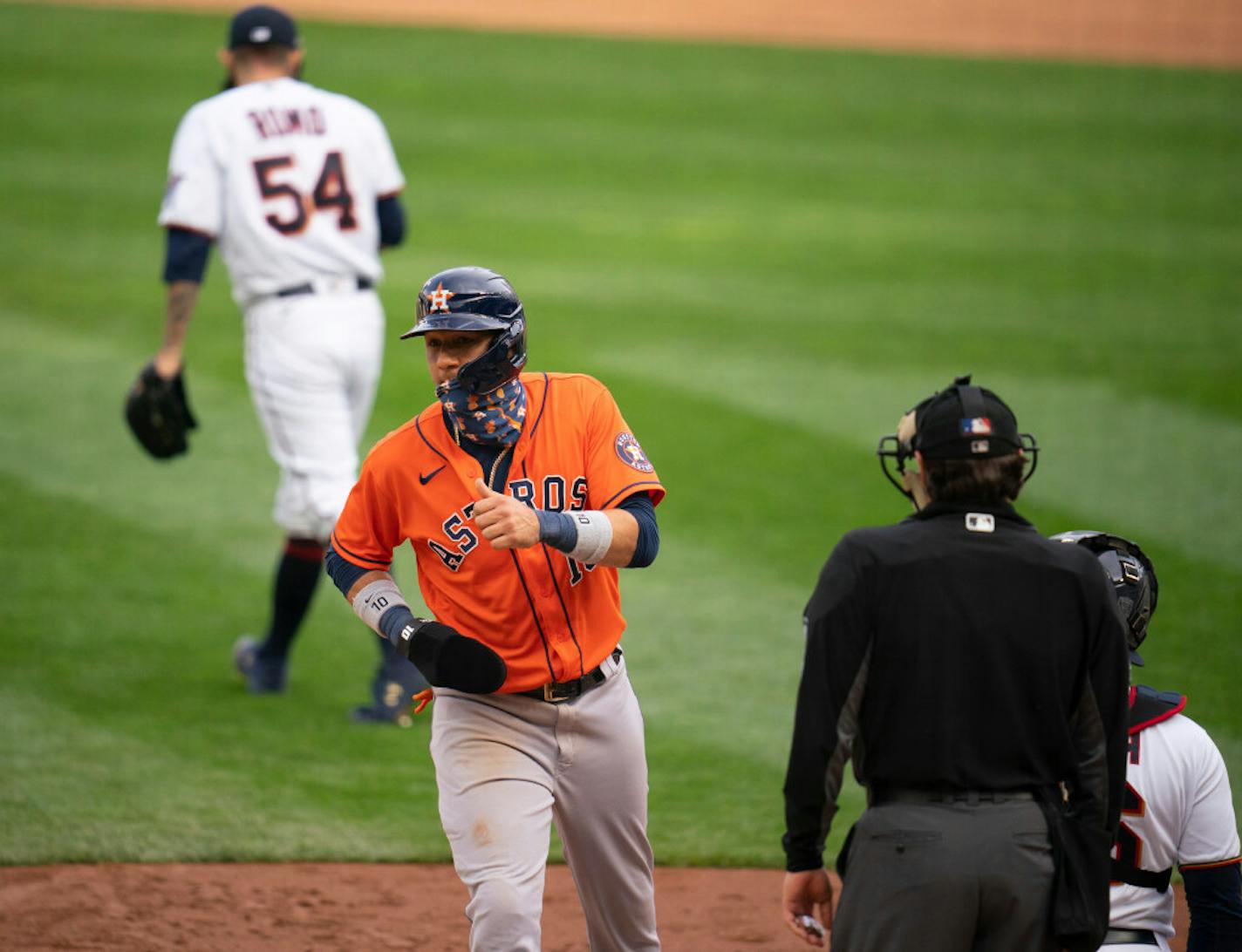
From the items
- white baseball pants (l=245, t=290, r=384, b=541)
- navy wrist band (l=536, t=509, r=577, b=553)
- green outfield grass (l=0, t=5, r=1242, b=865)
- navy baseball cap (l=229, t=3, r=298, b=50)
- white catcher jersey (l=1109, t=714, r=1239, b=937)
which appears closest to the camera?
white catcher jersey (l=1109, t=714, r=1239, b=937)

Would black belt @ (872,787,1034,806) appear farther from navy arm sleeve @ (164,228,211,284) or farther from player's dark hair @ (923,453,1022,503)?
navy arm sleeve @ (164,228,211,284)

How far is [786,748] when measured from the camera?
5875mm

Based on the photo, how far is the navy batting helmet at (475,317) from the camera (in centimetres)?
360

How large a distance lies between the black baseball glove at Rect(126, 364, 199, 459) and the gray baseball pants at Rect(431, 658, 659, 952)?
2.99 meters

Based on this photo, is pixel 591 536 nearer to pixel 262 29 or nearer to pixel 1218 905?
pixel 1218 905

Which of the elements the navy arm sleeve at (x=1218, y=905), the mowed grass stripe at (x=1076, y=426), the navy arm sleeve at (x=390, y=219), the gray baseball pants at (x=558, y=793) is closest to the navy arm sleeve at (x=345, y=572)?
the gray baseball pants at (x=558, y=793)

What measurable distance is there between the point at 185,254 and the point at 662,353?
534 centimetres

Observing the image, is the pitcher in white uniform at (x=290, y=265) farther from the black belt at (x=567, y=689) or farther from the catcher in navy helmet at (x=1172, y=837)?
the catcher in navy helmet at (x=1172, y=837)

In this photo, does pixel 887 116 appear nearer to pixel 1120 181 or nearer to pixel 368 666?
pixel 1120 181

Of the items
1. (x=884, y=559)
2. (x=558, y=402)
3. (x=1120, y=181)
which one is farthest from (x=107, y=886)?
(x=1120, y=181)

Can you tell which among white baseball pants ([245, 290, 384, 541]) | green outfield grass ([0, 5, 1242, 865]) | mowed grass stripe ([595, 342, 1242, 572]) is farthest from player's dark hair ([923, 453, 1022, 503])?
mowed grass stripe ([595, 342, 1242, 572])

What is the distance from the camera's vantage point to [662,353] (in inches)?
442

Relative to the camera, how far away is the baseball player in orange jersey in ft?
11.8

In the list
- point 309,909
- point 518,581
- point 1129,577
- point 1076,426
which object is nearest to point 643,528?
point 518,581
